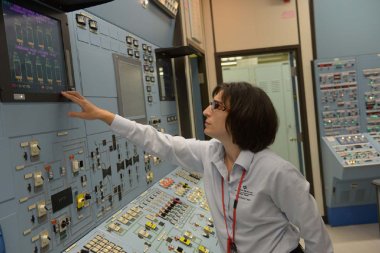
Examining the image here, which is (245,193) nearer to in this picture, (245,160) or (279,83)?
(245,160)

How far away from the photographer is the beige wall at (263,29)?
4809 mm

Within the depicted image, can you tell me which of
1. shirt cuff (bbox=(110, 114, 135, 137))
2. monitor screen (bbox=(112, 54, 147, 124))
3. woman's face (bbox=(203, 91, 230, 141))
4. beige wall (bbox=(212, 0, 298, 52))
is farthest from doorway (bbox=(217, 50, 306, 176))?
woman's face (bbox=(203, 91, 230, 141))

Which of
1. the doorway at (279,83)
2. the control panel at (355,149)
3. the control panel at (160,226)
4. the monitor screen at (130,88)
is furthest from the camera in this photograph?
the doorway at (279,83)

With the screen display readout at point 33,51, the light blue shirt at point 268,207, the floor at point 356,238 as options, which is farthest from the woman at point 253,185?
the floor at point 356,238

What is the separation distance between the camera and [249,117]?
→ 1.42 m

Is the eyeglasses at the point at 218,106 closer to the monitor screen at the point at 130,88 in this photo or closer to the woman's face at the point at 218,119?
the woman's face at the point at 218,119

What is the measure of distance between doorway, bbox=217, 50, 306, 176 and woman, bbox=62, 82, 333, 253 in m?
3.65

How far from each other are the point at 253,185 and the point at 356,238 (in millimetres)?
3415

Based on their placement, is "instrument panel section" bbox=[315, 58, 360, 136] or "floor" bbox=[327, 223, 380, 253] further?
"instrument panel section" bbox=[315, 58, 360, 136]

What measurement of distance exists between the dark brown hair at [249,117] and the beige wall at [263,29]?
351 centimetres

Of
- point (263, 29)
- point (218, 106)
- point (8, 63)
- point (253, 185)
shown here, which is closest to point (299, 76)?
point (263, 29)

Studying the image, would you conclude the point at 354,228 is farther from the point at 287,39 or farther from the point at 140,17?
the point at 140,17

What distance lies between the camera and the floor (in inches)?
152

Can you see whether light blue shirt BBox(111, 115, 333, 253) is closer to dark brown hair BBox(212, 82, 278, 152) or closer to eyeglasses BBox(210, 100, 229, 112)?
dark brown hair BBox(212, 82, 278, 152)
